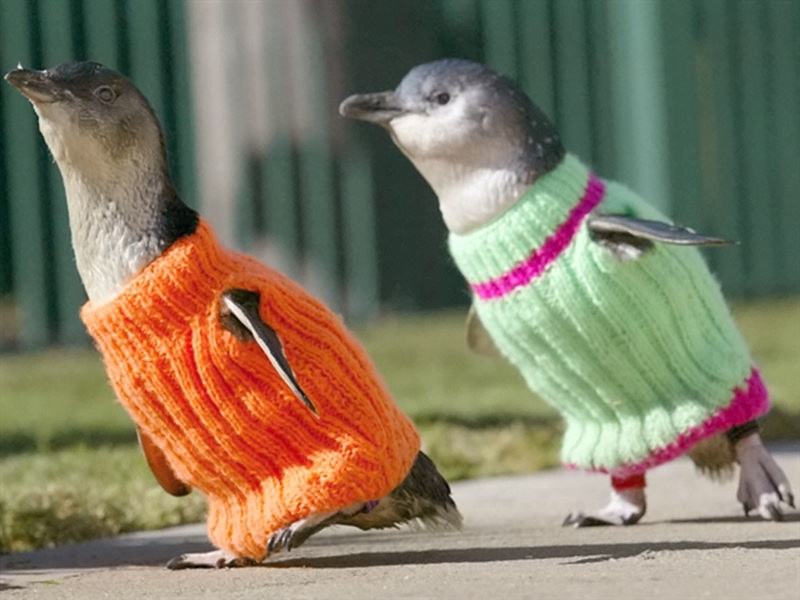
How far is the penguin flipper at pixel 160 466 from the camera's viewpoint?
474cm

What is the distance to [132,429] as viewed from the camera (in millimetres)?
7926

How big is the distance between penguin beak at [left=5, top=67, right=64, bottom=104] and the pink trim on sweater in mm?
1677

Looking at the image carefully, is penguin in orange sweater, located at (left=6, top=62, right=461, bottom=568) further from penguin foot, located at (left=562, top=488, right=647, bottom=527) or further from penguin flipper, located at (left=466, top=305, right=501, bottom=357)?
penguin flipper, located at (left=466, top=305, right=501, bottom=357)

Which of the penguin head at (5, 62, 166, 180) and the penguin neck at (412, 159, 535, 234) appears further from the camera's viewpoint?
the penguin neck at (412, 159, 535, 234)

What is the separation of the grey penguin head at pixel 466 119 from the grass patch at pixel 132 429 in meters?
1.34

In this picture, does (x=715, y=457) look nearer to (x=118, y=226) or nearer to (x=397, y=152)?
(x=118, y=226)

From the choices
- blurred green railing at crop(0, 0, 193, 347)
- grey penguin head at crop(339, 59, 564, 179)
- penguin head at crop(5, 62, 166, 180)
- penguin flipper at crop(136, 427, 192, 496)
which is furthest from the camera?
blurred green railing at crop(0, 0, 193, 347)

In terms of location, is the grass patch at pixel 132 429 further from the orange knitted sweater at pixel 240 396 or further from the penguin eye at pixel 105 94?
the penguin eye at pixel 105 94

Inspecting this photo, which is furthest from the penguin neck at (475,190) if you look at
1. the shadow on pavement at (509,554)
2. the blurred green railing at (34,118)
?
the blurred green railing at (34,118)

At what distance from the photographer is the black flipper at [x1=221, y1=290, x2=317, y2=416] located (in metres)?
Answer: 4.35

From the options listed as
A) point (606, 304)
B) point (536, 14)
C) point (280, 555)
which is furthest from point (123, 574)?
point (536, 14)

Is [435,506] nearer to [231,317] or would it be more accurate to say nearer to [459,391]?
[231,317]

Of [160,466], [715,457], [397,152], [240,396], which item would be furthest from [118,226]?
[397,152]

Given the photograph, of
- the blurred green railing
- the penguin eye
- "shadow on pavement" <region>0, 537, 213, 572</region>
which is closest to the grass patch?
"shadow on pavement" <region>0, 537, 213, 572</region>
